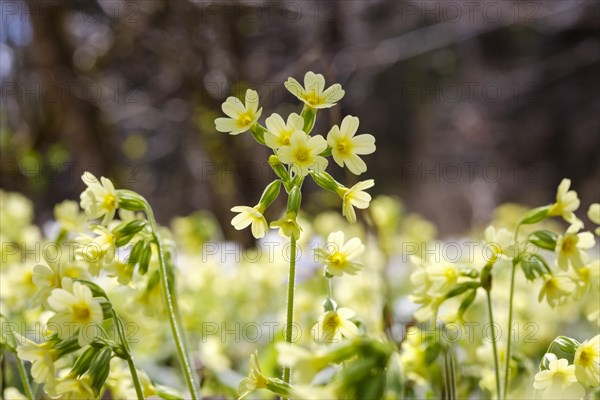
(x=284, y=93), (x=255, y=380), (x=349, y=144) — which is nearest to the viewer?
(x=255, y=380)

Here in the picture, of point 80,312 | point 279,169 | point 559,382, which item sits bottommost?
point 559,382

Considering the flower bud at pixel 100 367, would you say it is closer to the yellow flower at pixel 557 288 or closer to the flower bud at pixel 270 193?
the flower bud at pixel 270 193

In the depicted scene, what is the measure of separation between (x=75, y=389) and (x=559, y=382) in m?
0.55

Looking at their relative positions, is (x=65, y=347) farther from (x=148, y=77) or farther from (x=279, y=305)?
(x=148, y=77)

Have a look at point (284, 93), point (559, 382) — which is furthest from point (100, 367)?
point (284, 93)

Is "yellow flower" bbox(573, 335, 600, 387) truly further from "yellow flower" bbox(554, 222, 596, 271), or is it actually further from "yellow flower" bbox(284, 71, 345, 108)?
"yellow flower" bbox(284, 71, 345, 108)

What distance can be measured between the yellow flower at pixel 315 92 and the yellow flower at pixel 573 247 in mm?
326

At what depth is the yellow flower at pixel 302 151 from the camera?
27.1 inches

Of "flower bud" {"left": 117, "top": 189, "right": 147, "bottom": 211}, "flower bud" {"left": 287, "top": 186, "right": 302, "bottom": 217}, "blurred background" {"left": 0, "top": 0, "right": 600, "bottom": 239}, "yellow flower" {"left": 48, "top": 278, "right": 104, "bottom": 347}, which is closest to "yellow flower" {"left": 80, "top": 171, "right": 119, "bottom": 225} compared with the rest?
"flower bud" {"left": 117, "top": 189, "right": 147, "bottom": 211}

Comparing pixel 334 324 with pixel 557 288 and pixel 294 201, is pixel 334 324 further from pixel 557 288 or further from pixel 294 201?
pixel 557 288

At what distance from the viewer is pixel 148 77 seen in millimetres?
5676

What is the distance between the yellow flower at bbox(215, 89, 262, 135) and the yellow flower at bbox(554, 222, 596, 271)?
1.33 ft

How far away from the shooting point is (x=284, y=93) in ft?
15.5

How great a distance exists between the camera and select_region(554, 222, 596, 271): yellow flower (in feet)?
2.53
